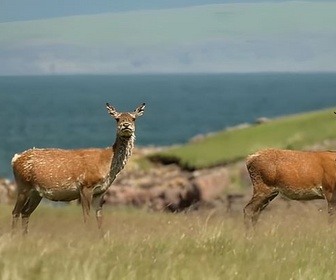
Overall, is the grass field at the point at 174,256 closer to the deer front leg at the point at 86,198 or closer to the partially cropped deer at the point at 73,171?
the deer front leg at the point at 86,198

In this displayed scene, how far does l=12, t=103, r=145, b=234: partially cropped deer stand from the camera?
18.1 metres

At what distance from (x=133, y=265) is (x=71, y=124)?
14116cm

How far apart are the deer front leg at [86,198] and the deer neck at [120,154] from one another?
488 millimetres

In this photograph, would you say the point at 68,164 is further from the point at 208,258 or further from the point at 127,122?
the point at 208,258

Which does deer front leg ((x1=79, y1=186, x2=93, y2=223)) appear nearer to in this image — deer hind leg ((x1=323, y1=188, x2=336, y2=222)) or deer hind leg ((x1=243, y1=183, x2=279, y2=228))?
deer hind leg ((x1=243, y1=183, x2=279, y2=228))

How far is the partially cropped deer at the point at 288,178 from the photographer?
19.3m

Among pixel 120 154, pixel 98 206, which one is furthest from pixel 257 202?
pixel 98 206

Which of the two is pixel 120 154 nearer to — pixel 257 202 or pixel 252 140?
pixel 257 202

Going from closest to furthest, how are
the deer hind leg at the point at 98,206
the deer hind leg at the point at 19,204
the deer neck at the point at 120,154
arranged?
the deer hind leg at the point at 98,206 → the deer neck at the point at 120,154 → the deer hind leg at the point at 19,204

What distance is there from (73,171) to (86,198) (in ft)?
1.74

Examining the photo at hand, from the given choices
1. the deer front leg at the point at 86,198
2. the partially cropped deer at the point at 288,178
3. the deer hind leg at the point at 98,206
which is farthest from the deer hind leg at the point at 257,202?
the deer front leg at the point at 86,198

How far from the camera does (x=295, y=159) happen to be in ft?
64.1

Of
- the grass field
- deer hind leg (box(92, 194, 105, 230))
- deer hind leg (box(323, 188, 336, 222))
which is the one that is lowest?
deer hind leg (box(323, 188, 336, 222))

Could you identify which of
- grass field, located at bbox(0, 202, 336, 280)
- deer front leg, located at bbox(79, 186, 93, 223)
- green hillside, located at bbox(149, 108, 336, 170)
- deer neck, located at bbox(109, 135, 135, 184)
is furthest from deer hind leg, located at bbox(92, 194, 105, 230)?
green hillside, located at bbox(149, 108, 336, 170)
